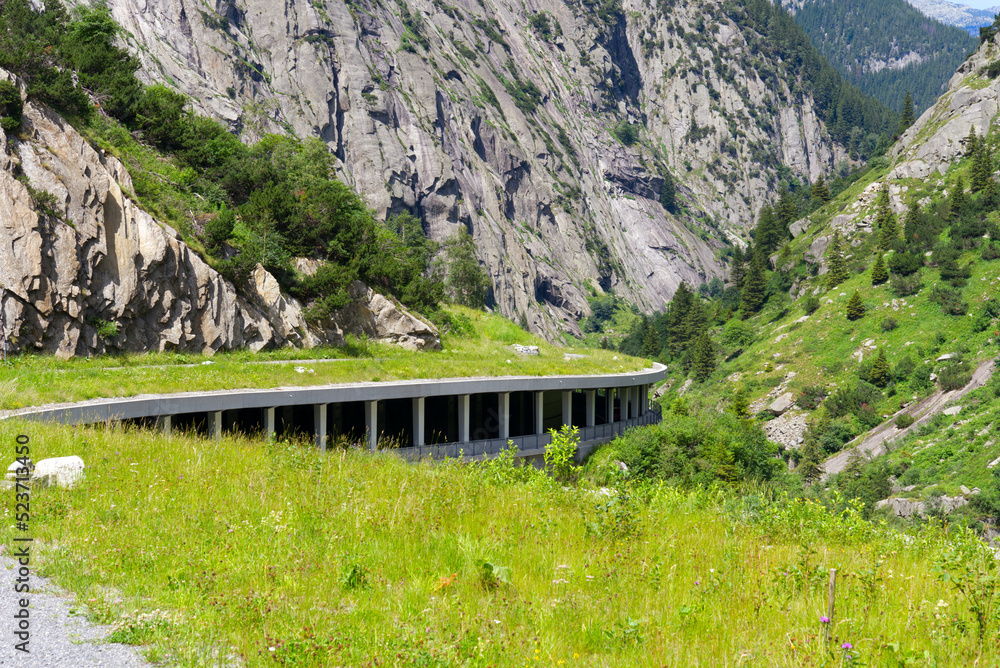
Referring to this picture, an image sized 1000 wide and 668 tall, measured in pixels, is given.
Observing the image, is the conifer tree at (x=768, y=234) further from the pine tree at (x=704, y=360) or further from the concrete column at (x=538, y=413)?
the concrete column at (x=538, y=413)

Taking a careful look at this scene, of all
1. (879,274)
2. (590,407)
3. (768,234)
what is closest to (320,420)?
(590,407)

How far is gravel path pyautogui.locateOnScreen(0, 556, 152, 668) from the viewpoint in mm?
4383

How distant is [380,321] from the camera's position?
117 ft

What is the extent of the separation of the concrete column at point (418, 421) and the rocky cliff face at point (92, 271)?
8.23m

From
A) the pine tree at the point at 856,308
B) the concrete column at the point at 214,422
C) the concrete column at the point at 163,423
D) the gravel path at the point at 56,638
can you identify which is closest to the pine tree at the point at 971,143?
the pine tree at the point at 856,308

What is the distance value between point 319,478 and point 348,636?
4568 mm

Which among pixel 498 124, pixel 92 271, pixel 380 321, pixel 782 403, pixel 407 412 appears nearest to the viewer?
Result: pixel 92 271

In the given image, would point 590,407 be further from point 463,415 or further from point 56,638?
point 56,638

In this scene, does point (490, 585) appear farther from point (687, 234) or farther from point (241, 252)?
point (687, 234)

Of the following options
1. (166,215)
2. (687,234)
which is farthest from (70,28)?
(687,234)

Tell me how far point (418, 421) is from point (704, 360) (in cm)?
7200

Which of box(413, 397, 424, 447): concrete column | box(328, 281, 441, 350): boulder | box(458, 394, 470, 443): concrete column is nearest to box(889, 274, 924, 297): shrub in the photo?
box(328, 281, 441, 350): boulder

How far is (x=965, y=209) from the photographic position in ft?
267

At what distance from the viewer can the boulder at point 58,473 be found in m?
7.77
